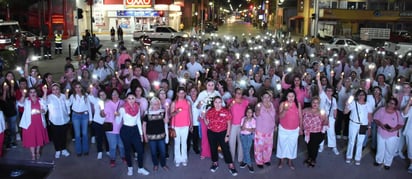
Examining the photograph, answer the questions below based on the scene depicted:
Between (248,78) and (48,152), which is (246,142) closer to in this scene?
(248,78)

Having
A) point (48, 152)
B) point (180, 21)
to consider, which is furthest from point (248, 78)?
point (180, 21)

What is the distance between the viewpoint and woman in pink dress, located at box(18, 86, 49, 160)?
8.02m

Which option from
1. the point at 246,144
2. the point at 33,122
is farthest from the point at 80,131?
the point at 246,144

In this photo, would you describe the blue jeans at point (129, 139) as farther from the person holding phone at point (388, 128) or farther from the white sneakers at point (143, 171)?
the person holding phone at point (388, 128)

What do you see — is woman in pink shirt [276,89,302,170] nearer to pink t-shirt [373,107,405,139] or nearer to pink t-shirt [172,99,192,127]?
pink t-shirt [373,107,405,139]

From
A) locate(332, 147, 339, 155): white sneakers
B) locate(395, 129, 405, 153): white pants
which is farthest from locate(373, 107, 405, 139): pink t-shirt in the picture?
locate(332, 147, 339, 155): white sneakers

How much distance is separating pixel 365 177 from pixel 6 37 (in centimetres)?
2234

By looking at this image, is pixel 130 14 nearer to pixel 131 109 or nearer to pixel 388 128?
pixel 131 109

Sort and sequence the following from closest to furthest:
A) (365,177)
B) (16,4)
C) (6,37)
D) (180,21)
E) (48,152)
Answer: (365,177), (48,152), (6,37), (16,4), (180,21)

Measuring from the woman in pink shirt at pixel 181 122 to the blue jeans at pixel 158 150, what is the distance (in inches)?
11.8

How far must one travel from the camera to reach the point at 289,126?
7781 mm

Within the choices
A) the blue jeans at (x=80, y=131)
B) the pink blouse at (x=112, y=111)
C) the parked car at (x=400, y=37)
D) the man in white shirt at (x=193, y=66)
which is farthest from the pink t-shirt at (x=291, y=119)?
the parked car at (x=400, y=37)

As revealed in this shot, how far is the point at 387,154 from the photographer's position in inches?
318

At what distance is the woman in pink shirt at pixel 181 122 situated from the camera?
7.85 metres
